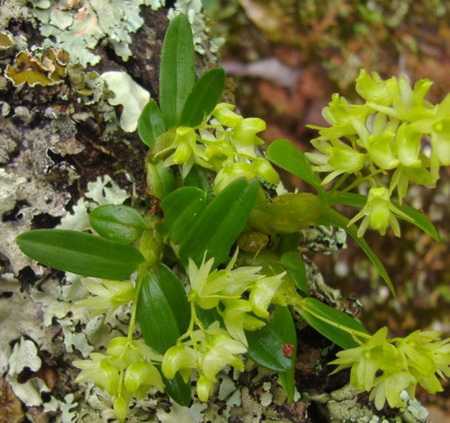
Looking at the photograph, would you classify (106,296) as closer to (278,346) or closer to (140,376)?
(140,376)

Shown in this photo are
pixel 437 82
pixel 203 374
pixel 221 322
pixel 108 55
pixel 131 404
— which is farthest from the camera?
pixel 437 82

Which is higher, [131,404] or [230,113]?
[230,113]

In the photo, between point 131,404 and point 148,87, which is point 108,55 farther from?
point 131,404

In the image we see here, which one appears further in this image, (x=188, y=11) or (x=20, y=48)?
(x=188, y=11)

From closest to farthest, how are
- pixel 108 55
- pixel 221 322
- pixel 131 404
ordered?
pixel 221 322 < pixel 131 404 < pixel 108 55

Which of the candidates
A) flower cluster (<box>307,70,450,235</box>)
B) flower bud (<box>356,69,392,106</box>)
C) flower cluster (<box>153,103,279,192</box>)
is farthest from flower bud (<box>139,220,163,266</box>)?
flower bud (<box>356,69,392,106</box>)

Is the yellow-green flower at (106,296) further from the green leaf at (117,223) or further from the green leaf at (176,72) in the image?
the green leaf at (176,72)

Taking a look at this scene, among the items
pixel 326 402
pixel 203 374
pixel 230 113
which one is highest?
pixel 230 113

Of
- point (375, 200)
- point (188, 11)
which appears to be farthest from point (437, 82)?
point (375, 200)
